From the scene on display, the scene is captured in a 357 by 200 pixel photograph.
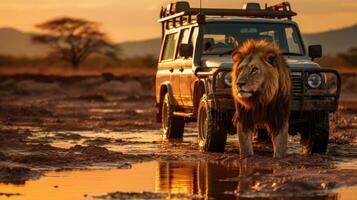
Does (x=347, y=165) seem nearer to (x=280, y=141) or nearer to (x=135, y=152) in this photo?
(x=280, y=141)

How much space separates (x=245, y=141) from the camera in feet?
47.7

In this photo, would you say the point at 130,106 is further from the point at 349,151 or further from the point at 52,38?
the point at 52,38

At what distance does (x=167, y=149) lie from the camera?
55.2ft

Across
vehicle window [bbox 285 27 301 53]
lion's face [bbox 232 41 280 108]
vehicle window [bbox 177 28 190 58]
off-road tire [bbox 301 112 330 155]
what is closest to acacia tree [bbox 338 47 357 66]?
vehicle window [bbox 177 28 190 58]

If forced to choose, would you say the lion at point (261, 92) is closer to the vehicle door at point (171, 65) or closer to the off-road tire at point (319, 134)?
the off-road tire at point (319, 134)

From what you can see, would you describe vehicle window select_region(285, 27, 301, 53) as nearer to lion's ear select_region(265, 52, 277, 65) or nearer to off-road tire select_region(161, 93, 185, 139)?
off-road tire select_region(161, 93, 185, 139)

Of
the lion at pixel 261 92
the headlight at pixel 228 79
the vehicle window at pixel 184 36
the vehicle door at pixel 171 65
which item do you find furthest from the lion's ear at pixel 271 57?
the vehicle door at pixel 171 65

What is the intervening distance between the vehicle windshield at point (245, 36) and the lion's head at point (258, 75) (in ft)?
8.01

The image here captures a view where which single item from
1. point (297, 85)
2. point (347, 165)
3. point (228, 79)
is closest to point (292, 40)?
point (297, 85)

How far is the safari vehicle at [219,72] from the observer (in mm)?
15516

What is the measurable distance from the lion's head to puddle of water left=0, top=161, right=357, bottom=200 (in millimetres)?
961

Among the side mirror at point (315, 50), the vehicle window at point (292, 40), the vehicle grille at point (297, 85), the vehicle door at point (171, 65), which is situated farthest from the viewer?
the vehicle door at point (171, 65)

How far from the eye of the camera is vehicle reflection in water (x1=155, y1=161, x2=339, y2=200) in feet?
36.0

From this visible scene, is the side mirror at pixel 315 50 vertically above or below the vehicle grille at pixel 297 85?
above
